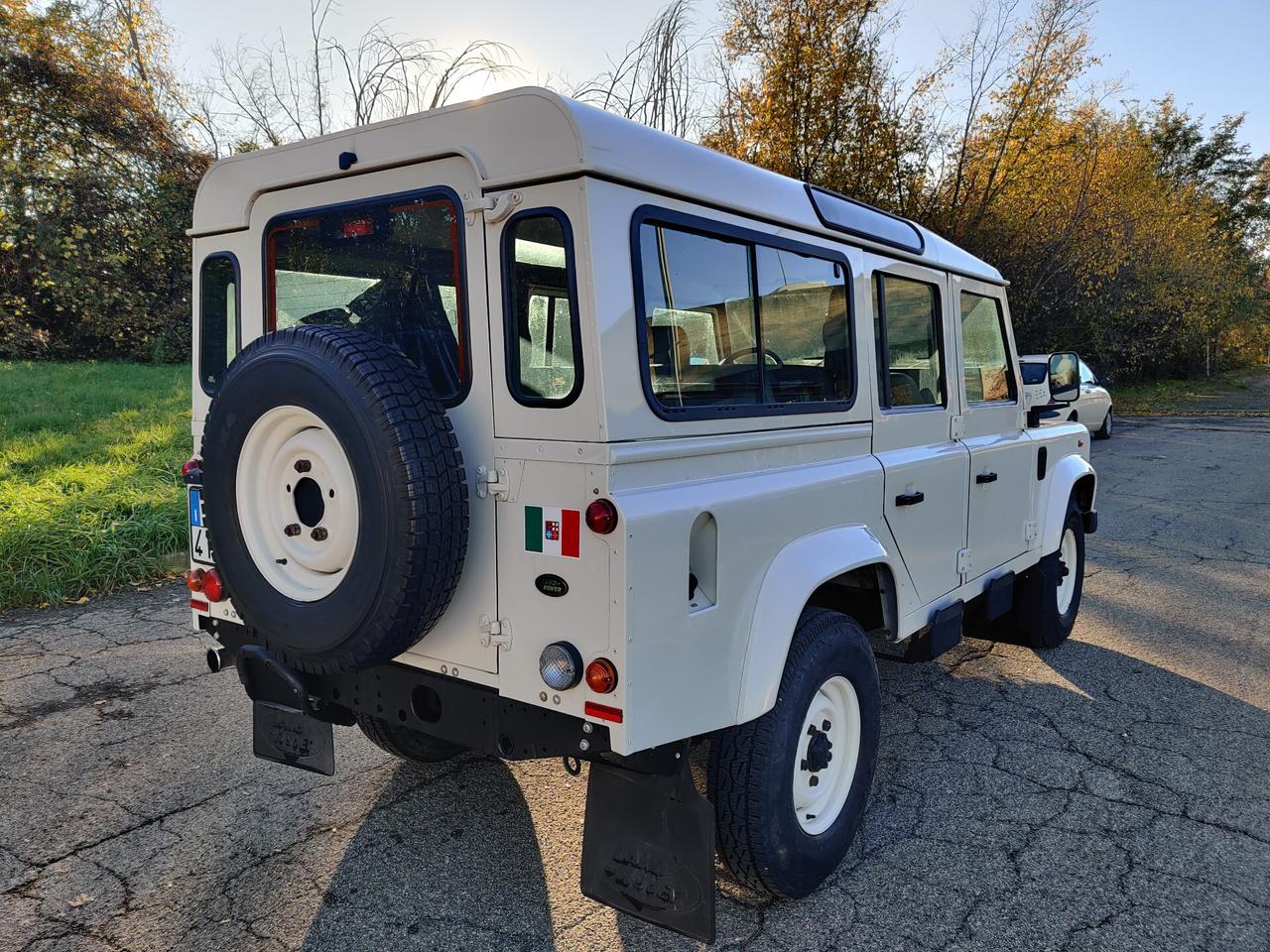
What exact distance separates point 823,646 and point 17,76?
53.6 feet

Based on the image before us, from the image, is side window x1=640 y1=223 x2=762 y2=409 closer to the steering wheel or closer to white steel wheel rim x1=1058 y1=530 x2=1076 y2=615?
the steering wheel

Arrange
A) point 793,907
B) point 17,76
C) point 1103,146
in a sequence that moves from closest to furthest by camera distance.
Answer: point 793,907 → point 17,76 → point 1103,146

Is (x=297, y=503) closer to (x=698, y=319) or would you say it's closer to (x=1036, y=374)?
(x=698, y=319)

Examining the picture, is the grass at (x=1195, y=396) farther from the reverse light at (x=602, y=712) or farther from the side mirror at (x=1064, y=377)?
the reverse light at (x=602, y=712)

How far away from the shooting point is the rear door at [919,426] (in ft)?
10.8

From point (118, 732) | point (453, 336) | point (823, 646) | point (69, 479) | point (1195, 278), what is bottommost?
point (118, 732)

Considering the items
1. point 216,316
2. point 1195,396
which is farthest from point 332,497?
point 1195,396

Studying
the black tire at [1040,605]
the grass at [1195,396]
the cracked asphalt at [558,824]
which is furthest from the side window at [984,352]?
the grass at [1195,396]

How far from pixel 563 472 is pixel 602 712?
2.04ft

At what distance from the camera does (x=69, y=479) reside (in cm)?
705

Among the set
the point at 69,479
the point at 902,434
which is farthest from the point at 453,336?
the point at 69,479

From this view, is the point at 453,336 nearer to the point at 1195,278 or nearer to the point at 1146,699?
the point at 1146,699

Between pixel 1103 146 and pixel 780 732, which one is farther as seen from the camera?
pixel 1103 146

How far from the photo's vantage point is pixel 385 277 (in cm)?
258
